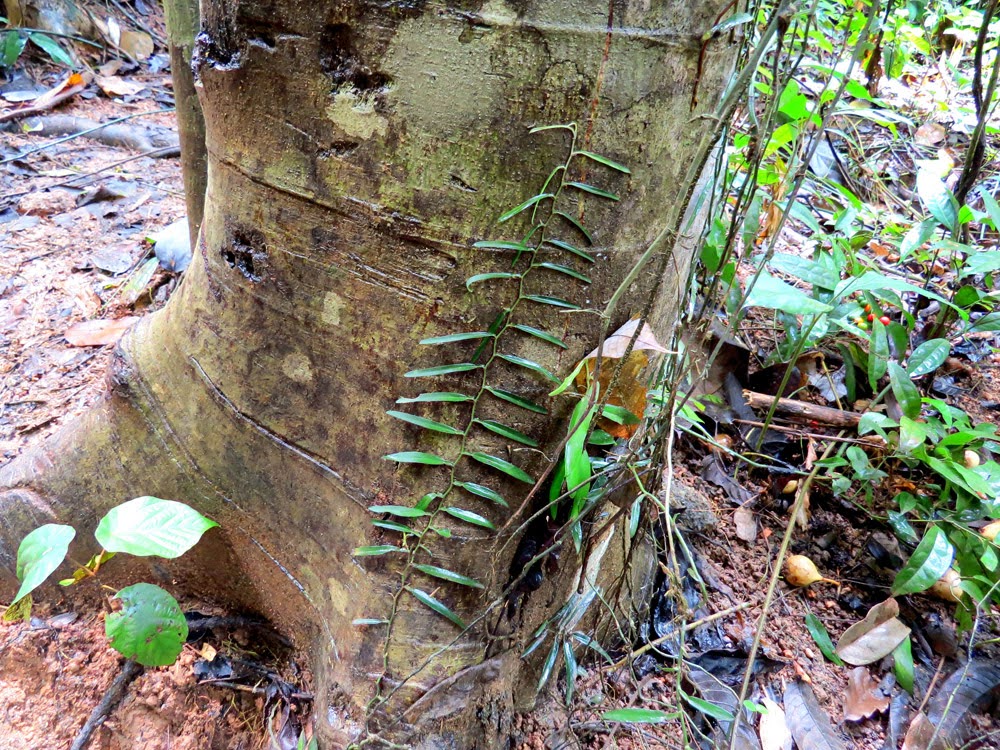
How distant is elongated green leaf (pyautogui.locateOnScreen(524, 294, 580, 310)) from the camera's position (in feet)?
2.99

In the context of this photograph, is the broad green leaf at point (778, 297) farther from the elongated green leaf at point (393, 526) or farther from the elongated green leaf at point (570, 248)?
the elongated green leaf at point (393, 526)

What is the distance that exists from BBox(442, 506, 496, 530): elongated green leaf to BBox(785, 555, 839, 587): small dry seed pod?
2.95 ft

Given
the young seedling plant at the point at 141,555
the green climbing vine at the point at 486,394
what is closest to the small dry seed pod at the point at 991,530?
the green climbing vine at the point at 486,394

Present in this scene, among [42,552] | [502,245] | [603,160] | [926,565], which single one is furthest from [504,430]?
[926,565]

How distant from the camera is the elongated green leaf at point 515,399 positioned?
3.14 feet

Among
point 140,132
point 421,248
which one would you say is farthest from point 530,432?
point 140,132

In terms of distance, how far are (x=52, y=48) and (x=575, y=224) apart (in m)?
4.30

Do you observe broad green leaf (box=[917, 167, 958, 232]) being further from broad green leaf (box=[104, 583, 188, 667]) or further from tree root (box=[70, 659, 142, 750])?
tree root (box=[70, 659, 142, 750])

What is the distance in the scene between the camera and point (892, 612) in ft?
4.80

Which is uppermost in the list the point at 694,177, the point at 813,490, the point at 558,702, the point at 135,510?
the point at 694,177

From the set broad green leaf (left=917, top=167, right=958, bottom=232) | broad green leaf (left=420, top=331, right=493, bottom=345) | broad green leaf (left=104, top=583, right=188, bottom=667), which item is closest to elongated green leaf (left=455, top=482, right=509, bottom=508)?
broad green leaf (left=420, top=331, right=493, bottom=345)

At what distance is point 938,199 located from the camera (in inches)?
66.3

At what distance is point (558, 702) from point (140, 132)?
137 inches

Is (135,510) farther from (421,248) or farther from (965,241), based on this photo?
(965,241)
